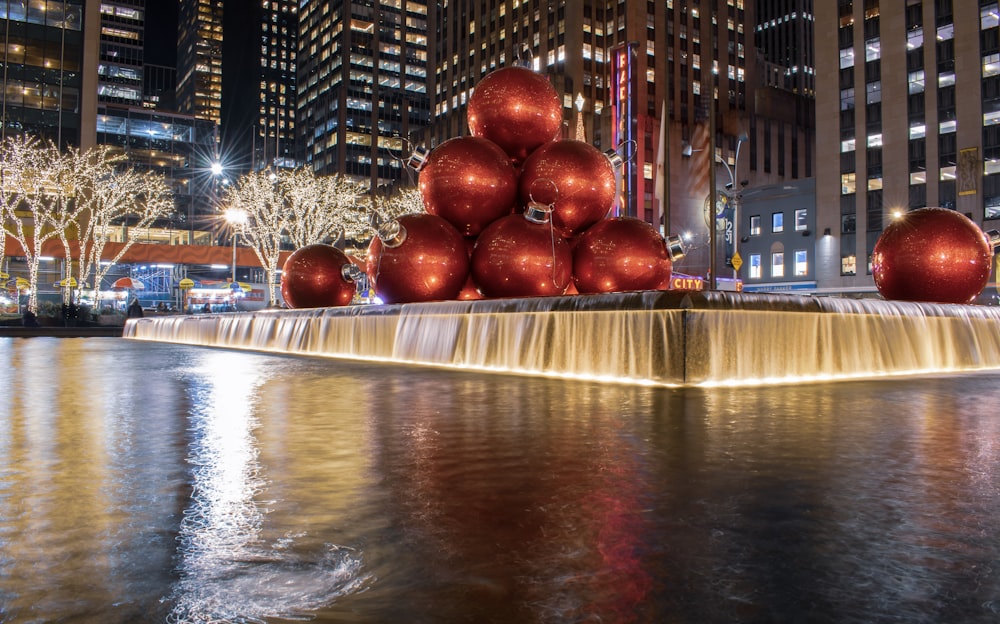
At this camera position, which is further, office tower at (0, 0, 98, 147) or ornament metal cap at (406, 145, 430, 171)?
office tower at (0, 0, 98, 147)

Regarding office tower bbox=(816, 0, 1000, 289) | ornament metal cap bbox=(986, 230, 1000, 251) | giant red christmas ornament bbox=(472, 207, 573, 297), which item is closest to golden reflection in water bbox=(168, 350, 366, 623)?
giant red christmas ornament bbox=(472, 207, 573, 297)

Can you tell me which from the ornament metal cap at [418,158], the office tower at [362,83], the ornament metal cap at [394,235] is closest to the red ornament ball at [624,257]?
the ornament metal cap at [394,235]

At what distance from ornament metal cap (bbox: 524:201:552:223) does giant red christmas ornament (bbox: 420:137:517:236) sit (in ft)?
2.46

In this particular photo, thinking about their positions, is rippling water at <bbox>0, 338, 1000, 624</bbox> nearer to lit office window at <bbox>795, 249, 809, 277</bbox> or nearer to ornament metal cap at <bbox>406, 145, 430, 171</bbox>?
ornament metal cap at <bbox>406, 145, 430, 171</bbox>

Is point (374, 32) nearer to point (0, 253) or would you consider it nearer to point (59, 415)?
point (0, 253)

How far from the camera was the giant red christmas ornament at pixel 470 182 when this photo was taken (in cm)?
1175

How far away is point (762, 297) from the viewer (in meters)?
9.34

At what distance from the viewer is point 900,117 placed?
56.7 metres

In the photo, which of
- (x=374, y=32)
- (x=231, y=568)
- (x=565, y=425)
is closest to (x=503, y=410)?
(x=565, y=425)

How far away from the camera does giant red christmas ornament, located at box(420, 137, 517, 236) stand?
11750mm

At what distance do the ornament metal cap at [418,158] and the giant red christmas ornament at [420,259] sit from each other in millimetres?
940

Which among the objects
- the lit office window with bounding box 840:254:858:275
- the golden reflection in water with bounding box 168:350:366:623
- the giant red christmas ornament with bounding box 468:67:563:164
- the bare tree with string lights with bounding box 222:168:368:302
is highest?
the bare tree with string lights with bounding box 222:168:368:302

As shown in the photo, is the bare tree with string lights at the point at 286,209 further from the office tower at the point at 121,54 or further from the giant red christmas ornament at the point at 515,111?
the office tower at the point at 121,54

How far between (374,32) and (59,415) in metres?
158
